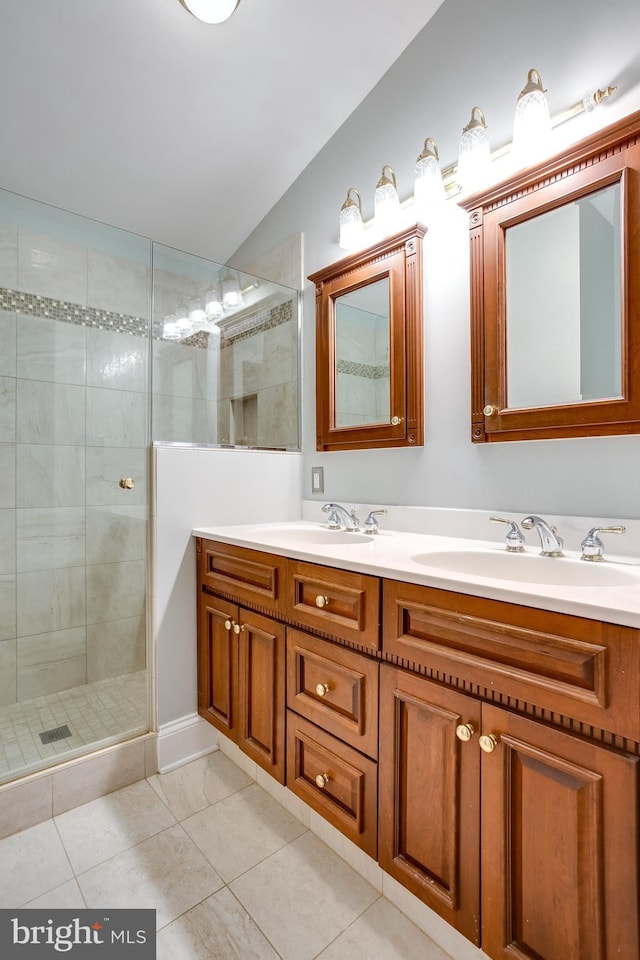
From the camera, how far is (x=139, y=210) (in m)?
2.18

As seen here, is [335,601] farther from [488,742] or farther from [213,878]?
[213,878]

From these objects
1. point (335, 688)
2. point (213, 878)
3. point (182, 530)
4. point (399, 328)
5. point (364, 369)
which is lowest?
point (213, 878)

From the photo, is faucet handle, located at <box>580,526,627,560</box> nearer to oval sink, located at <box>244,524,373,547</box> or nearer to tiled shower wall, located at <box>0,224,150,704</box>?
oval sink, located at <box>244,524,373,547</box>

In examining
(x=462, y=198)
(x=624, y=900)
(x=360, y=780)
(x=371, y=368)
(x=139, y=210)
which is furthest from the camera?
(x=139, y=210)

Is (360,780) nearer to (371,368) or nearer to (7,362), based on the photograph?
(371,368)

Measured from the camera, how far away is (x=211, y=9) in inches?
60.7

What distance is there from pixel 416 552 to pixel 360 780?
58 cm

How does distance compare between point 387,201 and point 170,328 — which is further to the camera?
point 170,328

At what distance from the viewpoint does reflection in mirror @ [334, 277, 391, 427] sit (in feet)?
5.90

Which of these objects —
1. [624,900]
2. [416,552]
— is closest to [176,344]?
[416,552]

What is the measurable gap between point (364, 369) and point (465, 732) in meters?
1.35

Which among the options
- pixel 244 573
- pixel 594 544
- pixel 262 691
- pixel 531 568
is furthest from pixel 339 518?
pixel 594 544

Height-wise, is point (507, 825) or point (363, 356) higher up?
point (363, 356)

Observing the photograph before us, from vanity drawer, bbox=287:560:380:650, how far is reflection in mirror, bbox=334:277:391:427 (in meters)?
0.74
